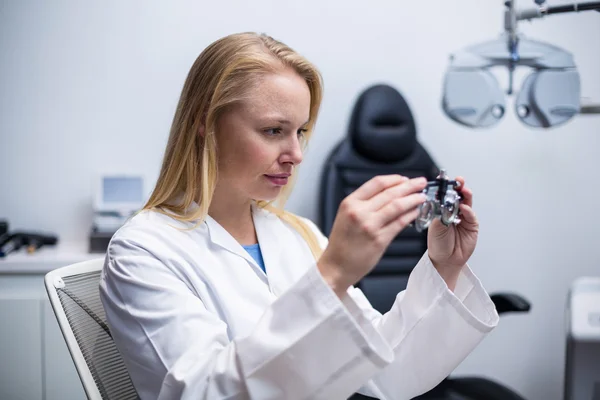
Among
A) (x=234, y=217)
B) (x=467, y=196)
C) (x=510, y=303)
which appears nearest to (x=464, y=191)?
(x=467, y=196)

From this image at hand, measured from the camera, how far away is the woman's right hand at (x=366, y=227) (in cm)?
84

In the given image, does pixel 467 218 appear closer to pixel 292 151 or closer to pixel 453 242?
pixel 453 242

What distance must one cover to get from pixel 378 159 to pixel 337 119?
1.15 ft

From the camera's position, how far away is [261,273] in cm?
127

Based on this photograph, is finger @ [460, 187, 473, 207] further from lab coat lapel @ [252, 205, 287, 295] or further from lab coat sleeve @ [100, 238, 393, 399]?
lab coat lapel @ [252, 205, 287, 295]

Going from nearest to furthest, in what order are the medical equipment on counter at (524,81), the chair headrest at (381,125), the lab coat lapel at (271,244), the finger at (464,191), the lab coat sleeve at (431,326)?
1. the finger at (464,191)
2. the lab coat sleeve at (431,326)
3. the lab coat lapel at (271,244)
4. the medical equipment on counter at (524,81)
5. the chair headrest at (381,125)

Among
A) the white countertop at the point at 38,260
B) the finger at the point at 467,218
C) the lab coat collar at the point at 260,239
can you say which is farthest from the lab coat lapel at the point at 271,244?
the white countertop at the point at 38,260

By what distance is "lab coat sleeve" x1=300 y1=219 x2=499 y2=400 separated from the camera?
3.82 feet

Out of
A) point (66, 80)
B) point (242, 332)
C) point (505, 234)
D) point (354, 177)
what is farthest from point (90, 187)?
point (505, 234)

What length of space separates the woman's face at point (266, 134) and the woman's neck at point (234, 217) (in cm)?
9

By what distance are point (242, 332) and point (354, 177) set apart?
1236 mm

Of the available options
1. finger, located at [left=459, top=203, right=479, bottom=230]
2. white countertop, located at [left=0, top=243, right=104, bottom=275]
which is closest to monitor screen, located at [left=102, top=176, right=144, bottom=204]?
white countertop, located at [left=0, top=243, right=104, bottom=275]

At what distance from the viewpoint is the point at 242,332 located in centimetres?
116

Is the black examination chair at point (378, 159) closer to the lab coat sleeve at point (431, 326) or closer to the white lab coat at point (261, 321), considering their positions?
the white lab coat at point (261, 321)
